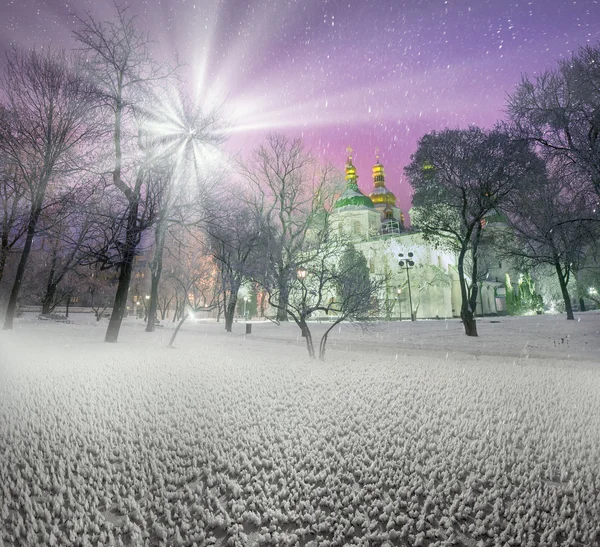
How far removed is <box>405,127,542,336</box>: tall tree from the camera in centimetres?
1791

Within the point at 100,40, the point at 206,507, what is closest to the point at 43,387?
the point at 206,507

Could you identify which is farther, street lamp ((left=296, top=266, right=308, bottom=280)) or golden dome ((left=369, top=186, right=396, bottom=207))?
golden dome ((left=369, top=186, right=396, bottom=207))

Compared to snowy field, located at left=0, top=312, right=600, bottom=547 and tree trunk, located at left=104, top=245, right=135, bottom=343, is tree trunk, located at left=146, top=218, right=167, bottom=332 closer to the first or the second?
tree trunk, located at left=104, top=245, right=135, bottom=343

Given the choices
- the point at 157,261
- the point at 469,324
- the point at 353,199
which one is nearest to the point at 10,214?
the point at 157,261

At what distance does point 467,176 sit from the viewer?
61.2ft

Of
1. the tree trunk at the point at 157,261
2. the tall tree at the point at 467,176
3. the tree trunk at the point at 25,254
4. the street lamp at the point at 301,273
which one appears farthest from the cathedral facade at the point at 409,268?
the tree trunk at the point at 25,254

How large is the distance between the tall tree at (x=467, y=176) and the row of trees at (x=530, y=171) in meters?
0.05

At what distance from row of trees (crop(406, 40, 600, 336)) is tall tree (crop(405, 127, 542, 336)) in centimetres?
5

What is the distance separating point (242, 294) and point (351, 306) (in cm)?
3555

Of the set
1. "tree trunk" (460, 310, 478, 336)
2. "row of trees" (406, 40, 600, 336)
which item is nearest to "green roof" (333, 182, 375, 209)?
"row of trees" (406, 40, 600, 336)

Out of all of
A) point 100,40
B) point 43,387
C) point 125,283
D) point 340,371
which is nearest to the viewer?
point 43,387

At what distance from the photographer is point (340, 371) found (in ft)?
27.0

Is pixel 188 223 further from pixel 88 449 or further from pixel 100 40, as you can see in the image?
pixel 88 449

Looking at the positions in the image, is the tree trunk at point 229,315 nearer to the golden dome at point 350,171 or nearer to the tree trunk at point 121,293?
the tree trunk at point 121,293
